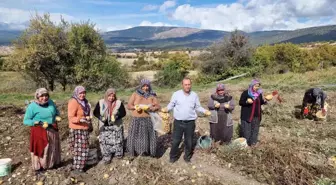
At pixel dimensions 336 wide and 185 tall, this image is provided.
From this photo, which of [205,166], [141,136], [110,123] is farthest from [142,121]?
[205,166]

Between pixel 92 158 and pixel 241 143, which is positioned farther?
pixel 241 143

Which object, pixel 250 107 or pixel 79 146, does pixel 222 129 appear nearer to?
pixel 250 107

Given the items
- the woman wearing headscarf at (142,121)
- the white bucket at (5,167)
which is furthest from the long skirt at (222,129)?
the white bucket at (5,167)

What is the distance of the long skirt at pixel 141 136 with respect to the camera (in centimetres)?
563

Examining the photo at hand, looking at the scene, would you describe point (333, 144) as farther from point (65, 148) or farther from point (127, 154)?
point (65, 148)

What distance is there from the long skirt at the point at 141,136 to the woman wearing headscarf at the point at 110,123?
196 millimetres

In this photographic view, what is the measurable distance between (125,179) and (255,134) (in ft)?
9.68

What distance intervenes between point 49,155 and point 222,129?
3.49 metres

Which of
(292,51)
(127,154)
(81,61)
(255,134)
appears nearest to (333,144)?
(255,134)

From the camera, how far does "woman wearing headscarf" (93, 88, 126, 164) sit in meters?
5.34

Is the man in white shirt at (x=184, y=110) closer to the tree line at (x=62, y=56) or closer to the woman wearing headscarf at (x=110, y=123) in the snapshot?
the woman wearing headscarf at (x=110, y=123)

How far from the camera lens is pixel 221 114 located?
6168 millimetres

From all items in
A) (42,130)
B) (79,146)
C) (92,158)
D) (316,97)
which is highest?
(316,97)

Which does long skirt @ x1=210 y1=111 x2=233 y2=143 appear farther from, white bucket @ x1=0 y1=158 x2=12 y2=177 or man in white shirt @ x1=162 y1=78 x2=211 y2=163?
white bucket @ x1=0 y1=158 x2=12 y2=177
